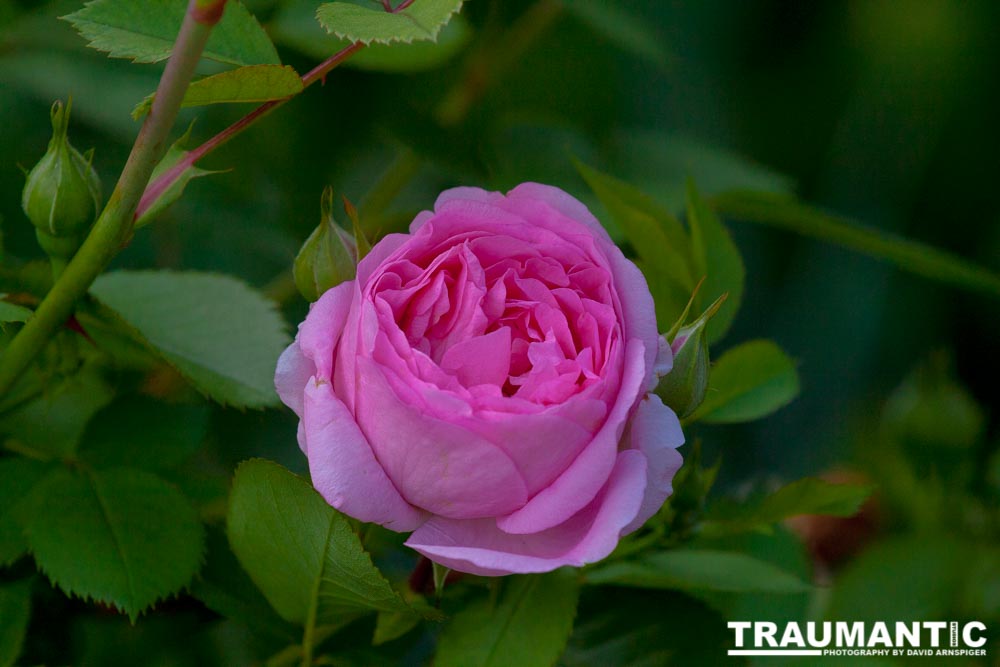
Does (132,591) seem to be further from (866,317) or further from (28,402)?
(866,317)

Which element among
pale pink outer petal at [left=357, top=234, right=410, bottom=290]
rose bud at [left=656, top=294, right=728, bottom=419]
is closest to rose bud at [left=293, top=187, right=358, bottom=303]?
pale pink outer petal at [left=357, top=234, right=410, bottom=290]

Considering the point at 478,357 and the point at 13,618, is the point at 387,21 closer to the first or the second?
the point at 478,357

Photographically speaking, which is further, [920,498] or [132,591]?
[920,498]

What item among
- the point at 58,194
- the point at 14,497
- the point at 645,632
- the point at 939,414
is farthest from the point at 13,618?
the point at 939,414

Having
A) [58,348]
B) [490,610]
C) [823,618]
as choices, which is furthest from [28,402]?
[823,618]

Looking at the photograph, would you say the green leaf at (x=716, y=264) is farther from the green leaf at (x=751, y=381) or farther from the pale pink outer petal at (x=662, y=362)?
the pale pink outer petal at (x=662, y=362)

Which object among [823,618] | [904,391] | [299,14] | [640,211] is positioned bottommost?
[823,618]

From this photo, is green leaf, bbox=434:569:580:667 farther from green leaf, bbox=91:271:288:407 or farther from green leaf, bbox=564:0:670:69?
green leaf, bbox=564:0:670:69
